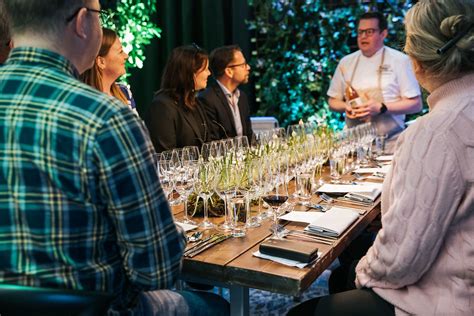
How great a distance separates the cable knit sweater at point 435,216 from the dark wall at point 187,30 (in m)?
5.20

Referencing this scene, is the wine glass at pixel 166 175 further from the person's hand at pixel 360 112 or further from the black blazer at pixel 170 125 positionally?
the person's hand at pixel 360 112

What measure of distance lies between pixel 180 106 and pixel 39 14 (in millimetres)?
2748

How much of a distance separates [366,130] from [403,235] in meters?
2.17

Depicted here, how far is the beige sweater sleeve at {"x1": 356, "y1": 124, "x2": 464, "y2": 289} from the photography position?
1.53 metres

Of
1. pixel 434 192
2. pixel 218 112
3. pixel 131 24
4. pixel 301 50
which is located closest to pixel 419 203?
pixel 434 192

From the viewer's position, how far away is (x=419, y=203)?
1.54m

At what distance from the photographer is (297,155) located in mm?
2717

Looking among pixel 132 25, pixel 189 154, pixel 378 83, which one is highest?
pixel 132 25

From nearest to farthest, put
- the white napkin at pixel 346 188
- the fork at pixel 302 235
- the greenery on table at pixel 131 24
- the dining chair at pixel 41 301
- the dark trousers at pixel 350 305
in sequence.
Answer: the dining chair at pixel 41 301 < the dark trousers at pixel 350 305 < the fork at pixel 302 235 < the white napkin at pixel 346 188 < the greenery on table at pixel 131 24

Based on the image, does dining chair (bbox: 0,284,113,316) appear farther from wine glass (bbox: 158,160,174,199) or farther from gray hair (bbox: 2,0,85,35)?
wine glass (bbox: 158,160,174,199)

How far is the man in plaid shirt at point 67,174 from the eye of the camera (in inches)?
46.6

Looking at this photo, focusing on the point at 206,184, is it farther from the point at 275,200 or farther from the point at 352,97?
the point at 352,97

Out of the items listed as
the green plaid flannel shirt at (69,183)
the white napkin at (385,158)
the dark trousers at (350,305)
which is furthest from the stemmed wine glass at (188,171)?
the white napkin at (385,158)

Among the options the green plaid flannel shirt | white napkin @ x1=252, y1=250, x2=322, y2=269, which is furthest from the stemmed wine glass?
the green plaid flannel shirt
